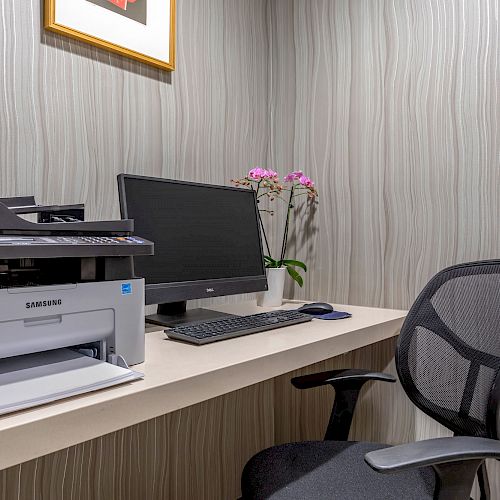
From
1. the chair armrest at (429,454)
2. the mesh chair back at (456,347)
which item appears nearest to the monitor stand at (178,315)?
the mesh chair back at (456,347)

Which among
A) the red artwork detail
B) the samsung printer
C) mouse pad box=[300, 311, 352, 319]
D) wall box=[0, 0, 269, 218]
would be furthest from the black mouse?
the red artwork detail

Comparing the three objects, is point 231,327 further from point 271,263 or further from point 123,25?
point 123,25

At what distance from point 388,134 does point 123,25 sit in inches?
41.4

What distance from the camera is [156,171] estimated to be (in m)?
1.85

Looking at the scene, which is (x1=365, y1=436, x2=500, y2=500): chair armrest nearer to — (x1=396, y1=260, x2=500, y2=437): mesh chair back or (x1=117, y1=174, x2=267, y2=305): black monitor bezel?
(x1=396, y1=260, x2=500, y2=437): mesh chair back

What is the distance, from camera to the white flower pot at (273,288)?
2023 millimetres

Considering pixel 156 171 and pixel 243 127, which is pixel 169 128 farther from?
pixel 243 127

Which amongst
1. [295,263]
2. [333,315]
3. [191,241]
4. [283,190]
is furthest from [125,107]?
[333,315]

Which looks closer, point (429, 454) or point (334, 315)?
point (429, 454)

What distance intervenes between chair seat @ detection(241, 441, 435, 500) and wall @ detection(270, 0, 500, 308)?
86 centimetres

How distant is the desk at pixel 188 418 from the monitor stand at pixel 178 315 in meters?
0.07

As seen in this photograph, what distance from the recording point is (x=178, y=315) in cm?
169

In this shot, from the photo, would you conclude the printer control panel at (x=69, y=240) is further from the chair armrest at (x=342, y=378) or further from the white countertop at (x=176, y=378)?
the chair armrest at (x=342, y=378)

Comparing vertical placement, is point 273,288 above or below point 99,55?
below
